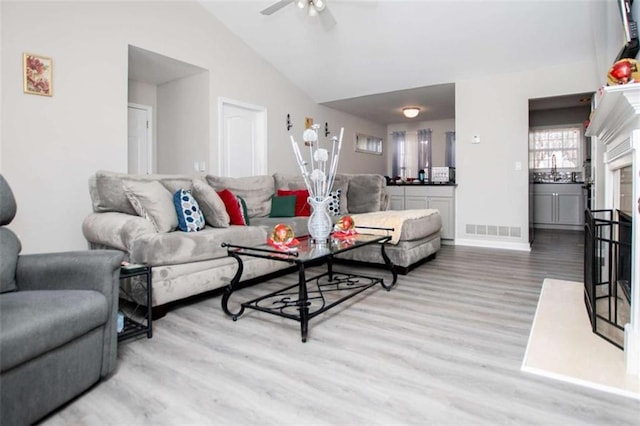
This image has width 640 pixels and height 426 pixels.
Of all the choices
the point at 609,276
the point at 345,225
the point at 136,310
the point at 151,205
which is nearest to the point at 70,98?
the point at 151,205

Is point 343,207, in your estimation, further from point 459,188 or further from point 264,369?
point 264,369

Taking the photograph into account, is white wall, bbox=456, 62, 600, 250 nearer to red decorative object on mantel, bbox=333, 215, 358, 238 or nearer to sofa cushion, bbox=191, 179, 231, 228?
red decorative object on mantel, bbox=333, 215, 358, 238

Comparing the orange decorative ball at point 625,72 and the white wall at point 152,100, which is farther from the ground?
the white wall at point 152,100

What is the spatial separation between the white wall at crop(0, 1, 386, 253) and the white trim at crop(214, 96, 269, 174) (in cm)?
66

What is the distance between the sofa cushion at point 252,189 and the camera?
4.01m

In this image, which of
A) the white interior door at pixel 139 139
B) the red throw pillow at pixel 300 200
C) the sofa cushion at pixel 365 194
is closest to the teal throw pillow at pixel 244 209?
the red throw pillow at pixel 300 200

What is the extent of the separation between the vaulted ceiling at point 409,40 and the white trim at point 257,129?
0.81 metres

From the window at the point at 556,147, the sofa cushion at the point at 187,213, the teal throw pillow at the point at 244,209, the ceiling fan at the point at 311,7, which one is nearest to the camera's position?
the sofa cushion at the point at 187,213

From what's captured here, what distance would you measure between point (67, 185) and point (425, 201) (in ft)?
15.2

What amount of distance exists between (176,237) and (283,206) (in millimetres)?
1753

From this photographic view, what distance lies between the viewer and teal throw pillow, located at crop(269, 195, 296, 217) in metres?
4.27

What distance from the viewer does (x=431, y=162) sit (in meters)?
9.23

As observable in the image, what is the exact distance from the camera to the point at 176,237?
265 cm

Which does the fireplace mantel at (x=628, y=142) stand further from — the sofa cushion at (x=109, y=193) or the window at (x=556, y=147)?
the window at (x=556, y=147)
